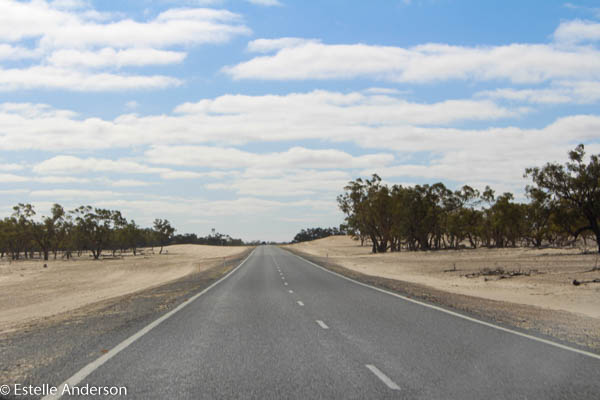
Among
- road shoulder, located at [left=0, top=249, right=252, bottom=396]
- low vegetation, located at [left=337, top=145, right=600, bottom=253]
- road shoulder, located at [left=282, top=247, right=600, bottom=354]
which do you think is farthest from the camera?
low vegetation, located at [left=337, top=145, right=600, bottom=253]

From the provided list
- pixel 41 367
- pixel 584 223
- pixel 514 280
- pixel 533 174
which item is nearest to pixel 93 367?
pixel 41 367

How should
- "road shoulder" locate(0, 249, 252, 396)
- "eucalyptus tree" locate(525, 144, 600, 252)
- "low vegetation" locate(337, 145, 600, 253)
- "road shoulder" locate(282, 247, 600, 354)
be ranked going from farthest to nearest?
"low vegetation" locate(337, 145, 600, 253) < "eucalyptus tree" locate(525, 144, 600, 252) < "road shoulder" locate(282, 247, 600, 354) < "road shoulder" locate(0, 249, 252, 396)

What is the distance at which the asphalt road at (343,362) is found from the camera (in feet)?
23.6

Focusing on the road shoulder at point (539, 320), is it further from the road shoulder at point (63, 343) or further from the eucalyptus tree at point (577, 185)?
the eucalyptus tree at point (577, 185)

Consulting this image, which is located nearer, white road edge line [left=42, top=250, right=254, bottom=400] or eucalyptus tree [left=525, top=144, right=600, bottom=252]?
white road edge line [left=42, top=250, right=254, bottom=400]

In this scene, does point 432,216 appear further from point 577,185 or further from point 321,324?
point 321,324

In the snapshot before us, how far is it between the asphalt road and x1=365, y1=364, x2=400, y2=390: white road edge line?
0.01 metres

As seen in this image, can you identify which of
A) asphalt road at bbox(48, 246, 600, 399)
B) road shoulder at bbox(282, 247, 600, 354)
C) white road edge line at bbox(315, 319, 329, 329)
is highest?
asphalt road at bbox(48, 246, 600, 399)

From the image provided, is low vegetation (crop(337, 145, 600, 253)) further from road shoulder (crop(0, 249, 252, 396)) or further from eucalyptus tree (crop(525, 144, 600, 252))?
road shoulder (crop(0, 249, 252, 396))

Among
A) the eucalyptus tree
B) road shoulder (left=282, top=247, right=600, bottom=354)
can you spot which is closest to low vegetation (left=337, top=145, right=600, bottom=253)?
the eucalyptus tree

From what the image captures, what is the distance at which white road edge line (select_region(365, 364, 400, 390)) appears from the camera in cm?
738

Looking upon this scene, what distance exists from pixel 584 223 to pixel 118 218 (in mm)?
88344

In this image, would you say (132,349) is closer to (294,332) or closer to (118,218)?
(294,332)

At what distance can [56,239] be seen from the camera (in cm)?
12350
